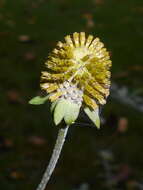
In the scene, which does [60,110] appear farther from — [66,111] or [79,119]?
[79,119]

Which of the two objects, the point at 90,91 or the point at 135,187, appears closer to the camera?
the point at 90,91

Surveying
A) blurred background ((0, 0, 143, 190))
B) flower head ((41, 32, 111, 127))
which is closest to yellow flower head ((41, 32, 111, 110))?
flower head ((41, 32, 111, 127))

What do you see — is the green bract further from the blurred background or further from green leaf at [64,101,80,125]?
the blurred background

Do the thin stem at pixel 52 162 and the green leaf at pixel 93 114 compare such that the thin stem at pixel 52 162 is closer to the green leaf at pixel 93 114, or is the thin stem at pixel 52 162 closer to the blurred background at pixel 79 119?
the green leaf at pixel 93 114

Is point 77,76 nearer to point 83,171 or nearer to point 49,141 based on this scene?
point 83,171

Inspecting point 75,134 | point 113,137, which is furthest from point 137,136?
point 75,134

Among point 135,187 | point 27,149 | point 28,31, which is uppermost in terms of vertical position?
point 28,31
